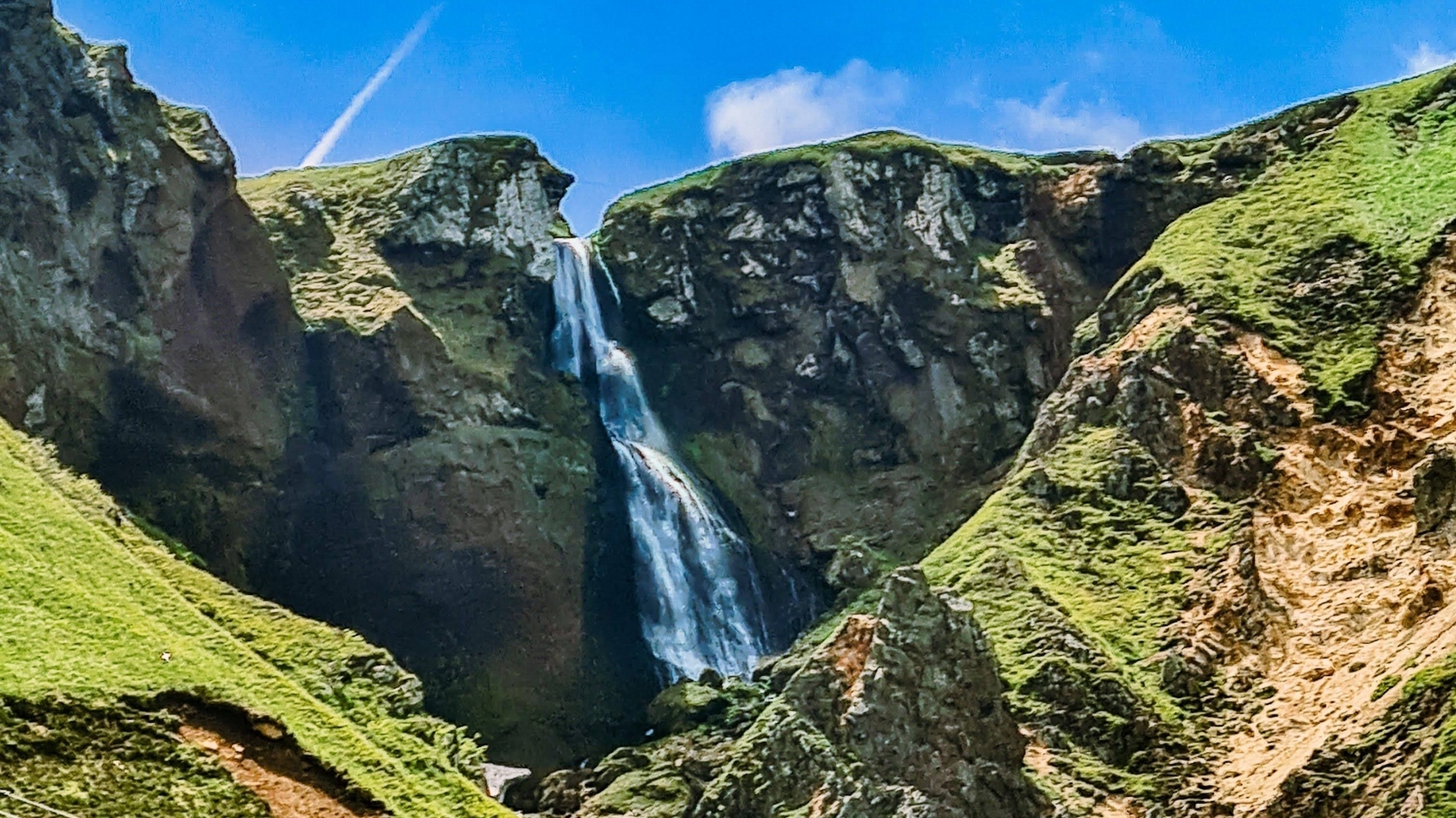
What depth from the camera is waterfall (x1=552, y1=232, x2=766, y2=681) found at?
140 ft

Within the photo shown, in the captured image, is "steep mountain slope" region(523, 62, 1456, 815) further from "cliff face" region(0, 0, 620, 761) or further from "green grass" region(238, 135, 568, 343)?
"cliff face" region(0, 0, 620, 761)

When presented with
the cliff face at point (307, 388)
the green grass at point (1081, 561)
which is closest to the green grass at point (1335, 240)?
the green grass at point (1081, 561)

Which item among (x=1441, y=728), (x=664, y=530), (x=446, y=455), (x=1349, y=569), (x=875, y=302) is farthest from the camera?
(x=875, y=302)

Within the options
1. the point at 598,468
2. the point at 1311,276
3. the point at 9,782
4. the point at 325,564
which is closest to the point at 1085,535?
the point at 1311,276

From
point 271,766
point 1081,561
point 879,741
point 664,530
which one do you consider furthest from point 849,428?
point 271,766

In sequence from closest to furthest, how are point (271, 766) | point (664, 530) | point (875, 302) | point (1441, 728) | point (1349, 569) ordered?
point (1441, 728)
point (271, 766)
point (1349, 569)
point (664, 530)
point (875, 302)

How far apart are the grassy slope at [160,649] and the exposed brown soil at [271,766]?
0.31 metres

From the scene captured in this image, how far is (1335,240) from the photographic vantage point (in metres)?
39.9

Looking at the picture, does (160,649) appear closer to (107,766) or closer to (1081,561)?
(107,766)

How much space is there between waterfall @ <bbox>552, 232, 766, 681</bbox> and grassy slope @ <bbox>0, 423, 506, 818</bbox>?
13018 millimetres

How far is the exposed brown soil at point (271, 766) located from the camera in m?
22.8

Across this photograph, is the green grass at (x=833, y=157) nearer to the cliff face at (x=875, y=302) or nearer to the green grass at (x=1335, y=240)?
the cliff face at (x=875, y=302)

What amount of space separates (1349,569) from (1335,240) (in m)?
12.8

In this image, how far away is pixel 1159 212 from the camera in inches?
1924
